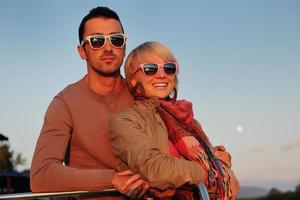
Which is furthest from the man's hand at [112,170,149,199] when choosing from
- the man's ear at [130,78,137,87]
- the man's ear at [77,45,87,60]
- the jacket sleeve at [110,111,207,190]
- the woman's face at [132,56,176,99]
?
the man's ear at [77,45,87,60]

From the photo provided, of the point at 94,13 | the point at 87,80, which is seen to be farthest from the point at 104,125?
the point at 94,13

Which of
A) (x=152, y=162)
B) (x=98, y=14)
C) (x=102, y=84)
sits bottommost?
(x=152, y=162)

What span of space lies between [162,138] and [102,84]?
90cm

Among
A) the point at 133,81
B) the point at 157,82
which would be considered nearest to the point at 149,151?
the point at 157,82

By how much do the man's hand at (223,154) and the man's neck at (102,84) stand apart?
803mm

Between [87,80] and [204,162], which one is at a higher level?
[87,80]

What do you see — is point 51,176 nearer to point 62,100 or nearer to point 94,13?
point 62,100

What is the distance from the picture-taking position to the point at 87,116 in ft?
12.4

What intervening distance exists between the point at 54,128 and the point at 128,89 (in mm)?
614

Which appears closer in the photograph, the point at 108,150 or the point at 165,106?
the point at 165,106

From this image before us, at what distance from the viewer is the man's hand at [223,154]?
3.53 metres

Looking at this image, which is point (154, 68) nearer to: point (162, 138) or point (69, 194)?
point (162, 138)

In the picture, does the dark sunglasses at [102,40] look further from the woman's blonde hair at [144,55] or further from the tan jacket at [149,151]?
the tan jacket at [149,151]

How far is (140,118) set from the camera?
3.20m
